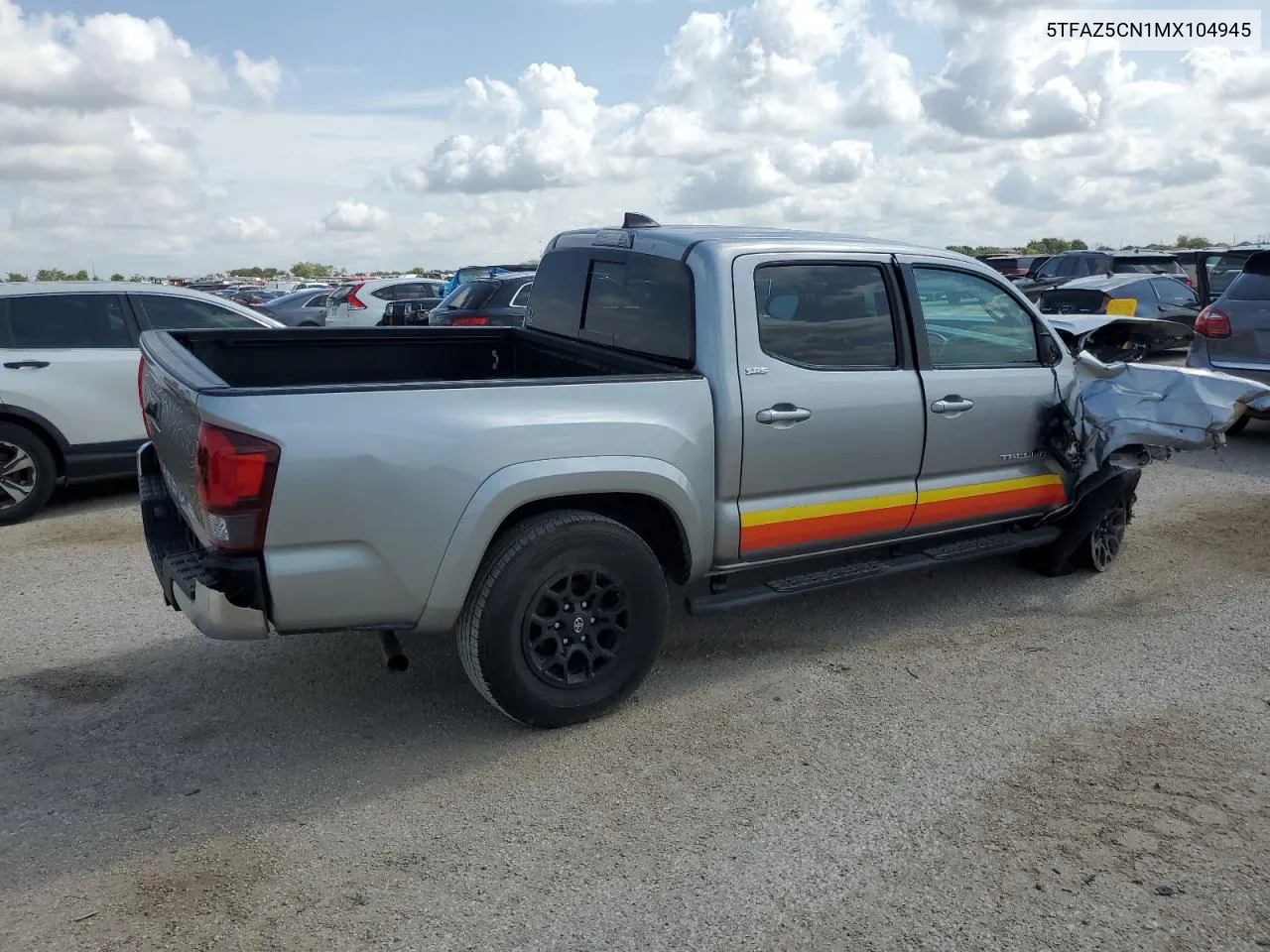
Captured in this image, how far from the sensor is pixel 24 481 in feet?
23.8

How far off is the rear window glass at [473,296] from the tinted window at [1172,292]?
9.75 metres

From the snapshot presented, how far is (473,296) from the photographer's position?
1236cm

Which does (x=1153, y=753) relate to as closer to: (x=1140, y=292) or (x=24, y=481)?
(x=24, y=481)

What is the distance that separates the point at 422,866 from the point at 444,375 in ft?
9.82

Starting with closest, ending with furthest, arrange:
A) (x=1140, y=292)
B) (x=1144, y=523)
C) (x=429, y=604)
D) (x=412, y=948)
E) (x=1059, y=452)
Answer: (x=412, y=948)
(x=429, y=604)
(x=1059, y=452)
(x=1144, y=523)
(x=1140, y=292)

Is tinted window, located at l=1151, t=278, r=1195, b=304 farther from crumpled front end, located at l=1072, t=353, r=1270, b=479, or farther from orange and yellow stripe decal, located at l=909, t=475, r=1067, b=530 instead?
orange and yellow stripe decal, located at l=909, t=475, r=1067, b=530

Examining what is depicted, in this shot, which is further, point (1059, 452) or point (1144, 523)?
point (1144, 523)

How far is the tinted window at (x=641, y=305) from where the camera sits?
14.2 feet

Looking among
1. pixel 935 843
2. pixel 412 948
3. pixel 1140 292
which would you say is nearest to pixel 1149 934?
pixel 935 843

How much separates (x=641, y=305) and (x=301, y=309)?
1841 centimetres

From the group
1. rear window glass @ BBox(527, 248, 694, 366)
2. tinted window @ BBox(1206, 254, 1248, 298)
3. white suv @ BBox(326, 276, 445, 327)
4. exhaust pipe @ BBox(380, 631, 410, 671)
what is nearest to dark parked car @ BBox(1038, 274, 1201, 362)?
tinted window @ BBox(1206, 254, 1248, 298)

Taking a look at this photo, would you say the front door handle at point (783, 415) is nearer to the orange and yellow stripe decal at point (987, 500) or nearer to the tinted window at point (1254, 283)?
the orange and yellow stripe decal at point (987, 500)

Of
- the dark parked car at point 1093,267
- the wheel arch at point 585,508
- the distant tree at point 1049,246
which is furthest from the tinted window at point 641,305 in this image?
the distant tree at point 1049,246

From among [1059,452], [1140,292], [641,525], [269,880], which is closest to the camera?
[269,880]
